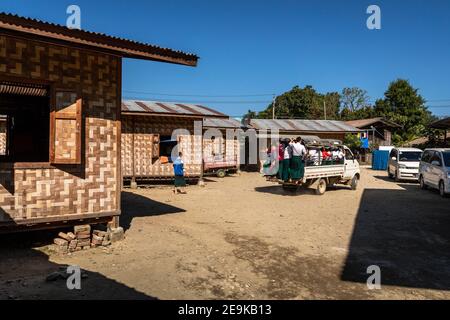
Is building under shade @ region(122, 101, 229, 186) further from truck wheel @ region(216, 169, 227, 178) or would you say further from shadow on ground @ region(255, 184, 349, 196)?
truck wheel @ region(216, 169, 227, 178)

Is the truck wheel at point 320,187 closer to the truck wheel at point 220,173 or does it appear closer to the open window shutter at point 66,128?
the truck wheel at point 220,173

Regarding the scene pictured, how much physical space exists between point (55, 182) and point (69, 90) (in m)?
1.63

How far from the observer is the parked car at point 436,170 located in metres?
14.3

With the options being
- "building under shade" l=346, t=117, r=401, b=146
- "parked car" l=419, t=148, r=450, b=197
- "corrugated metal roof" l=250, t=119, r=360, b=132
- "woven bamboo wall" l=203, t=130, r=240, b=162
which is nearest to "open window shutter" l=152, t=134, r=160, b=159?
"woven bamboo wall" l=203, t=130, r=240, b=162

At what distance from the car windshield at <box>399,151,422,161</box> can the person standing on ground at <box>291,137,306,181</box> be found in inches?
375

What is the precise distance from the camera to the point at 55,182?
653cm

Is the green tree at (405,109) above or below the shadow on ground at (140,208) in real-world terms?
above

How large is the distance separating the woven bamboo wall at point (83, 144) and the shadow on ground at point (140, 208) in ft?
6.07

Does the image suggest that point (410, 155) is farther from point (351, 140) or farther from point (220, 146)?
point (351, 140)

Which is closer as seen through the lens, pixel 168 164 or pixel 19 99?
pixel 19 99

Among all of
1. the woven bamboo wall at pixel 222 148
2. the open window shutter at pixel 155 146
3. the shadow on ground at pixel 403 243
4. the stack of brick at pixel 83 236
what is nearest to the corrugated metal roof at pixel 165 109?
the open window shutter at pixel 155 146

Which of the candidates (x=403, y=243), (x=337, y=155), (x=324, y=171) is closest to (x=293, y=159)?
(x=324, y=171)
